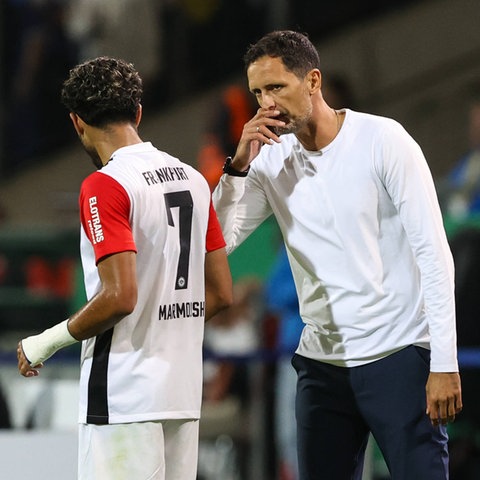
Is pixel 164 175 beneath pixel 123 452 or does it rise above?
above

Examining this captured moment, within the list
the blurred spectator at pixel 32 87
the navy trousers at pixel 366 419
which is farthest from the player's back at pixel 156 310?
the blurred spectator at pixel 32 87

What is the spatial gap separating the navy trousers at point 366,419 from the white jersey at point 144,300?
1.70ft

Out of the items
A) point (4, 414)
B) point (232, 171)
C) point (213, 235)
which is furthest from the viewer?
point (4, 414)

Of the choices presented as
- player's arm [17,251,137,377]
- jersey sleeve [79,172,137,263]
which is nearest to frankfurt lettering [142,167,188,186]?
jersey sleeve [79,172,137,263]

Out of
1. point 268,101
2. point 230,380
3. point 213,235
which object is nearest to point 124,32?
point 230,380

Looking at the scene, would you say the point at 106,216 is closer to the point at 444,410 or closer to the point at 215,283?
the point at 215,283

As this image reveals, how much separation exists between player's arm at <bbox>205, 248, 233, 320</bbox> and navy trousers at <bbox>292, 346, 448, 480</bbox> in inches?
15.6

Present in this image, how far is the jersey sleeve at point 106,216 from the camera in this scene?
10.4 feet

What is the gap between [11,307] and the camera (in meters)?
7.89

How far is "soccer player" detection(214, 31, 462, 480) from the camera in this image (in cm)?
350

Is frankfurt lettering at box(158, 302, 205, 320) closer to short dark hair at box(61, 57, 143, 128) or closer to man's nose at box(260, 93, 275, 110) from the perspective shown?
short dark hair at box(61, 57, 143, 128)

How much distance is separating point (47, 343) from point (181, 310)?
1.23ft

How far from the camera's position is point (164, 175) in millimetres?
3371

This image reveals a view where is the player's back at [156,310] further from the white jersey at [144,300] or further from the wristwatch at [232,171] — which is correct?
the wristwatch at [232,171]
